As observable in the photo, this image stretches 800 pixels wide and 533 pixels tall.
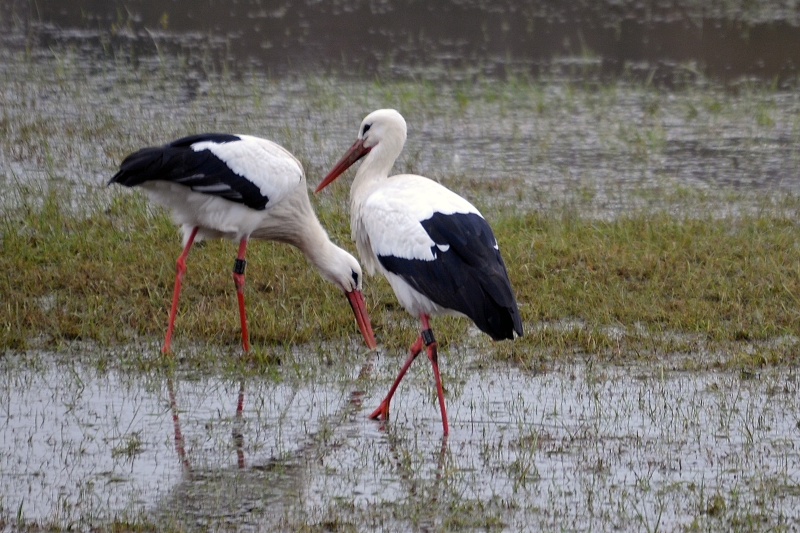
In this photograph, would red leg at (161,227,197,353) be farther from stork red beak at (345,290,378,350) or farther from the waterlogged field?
stork red beak at (345,290,378,350)

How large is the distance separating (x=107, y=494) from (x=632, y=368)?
2644 millimetres

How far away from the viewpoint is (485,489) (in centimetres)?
433

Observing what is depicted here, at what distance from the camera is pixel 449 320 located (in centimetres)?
646

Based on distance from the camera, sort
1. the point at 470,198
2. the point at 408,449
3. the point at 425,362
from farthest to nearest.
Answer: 1. the point at 470,198
2. the point at 425,362
3. the point at 408,449

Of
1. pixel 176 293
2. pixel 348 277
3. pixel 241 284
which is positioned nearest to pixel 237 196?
pixel 241 284

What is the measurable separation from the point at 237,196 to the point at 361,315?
0.89 metres

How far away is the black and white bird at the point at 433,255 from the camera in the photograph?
4.91 metres

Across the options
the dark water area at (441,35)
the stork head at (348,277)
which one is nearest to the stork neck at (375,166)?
the stork head at (348,277)

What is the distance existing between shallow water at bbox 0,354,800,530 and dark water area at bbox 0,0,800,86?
7997mm

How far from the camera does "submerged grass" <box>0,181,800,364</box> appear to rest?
6125 mm

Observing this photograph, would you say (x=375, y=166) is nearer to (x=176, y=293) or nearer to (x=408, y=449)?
(x=176, y=293)

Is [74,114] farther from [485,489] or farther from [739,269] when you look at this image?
[485,489]

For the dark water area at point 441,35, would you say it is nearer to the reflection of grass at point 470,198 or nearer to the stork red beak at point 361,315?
the reflection of grass at point 470,198

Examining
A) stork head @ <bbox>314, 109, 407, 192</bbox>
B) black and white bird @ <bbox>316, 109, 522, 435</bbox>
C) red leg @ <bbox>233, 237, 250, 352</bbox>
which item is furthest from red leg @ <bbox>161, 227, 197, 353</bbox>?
stork head @ <bbox>314, 109, 407, 192</bbox>
